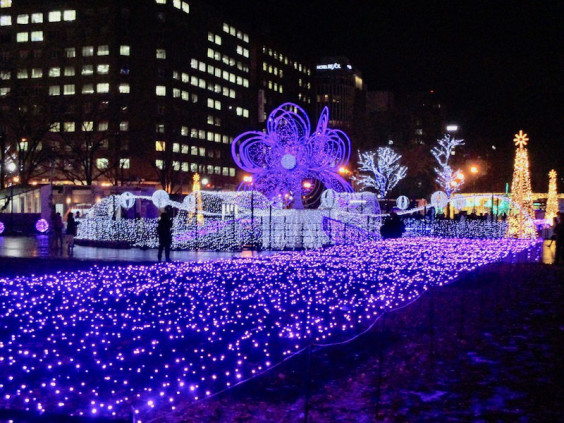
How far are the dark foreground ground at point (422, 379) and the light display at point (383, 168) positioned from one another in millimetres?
49113

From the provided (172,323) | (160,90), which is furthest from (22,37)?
(172,323)

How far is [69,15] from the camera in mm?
91812

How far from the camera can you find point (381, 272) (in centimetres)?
1758

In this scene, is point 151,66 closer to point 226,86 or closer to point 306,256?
point 226,86

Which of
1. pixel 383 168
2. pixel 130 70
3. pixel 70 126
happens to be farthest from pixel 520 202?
pixel 70 126

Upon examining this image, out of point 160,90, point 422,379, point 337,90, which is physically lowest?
point 422,379

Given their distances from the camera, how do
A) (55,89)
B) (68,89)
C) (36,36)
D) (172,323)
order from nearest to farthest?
(172,323) → (68,89) → (55,89) → (36,36)

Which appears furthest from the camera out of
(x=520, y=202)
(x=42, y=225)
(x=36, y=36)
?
(x=36, y=36)

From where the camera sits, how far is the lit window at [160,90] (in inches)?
3654

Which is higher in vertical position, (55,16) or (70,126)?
(55,16)

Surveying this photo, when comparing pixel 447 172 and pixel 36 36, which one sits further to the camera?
pixel 36 36

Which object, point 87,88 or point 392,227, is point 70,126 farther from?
point 392,227

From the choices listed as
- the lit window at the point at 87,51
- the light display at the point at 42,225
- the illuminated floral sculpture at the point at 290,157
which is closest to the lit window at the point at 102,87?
the lit window at the point at 87,51

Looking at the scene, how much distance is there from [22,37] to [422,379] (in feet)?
321
